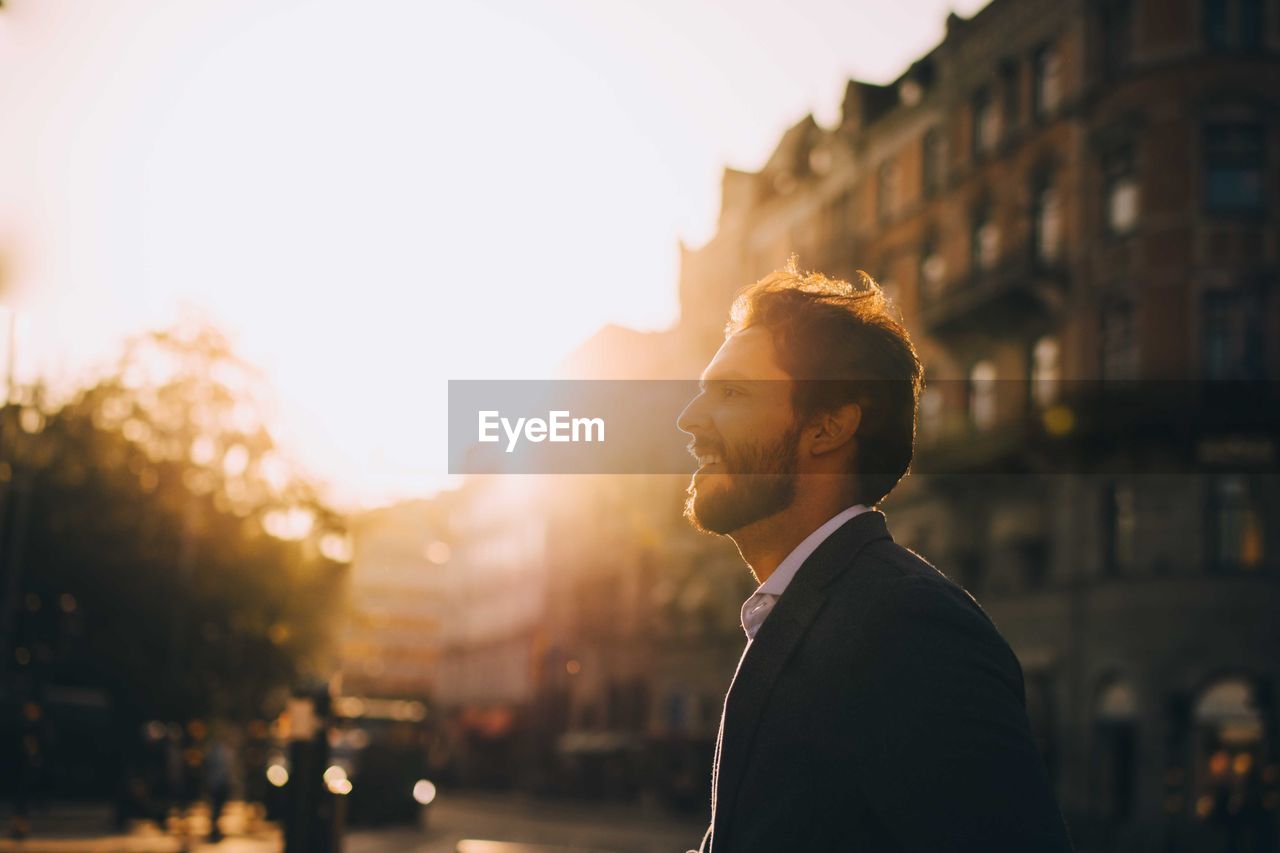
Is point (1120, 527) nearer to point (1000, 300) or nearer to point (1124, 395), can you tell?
point (1124, 395)

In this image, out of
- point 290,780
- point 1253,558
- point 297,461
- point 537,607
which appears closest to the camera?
point 290,780

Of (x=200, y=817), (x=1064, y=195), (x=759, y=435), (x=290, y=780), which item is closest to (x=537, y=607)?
(x=200, y=817)

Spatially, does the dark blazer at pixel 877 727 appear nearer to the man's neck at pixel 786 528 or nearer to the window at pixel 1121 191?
the man's neck at pixel 786 528

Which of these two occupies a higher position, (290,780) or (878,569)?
(878,569)

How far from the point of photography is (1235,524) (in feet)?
102

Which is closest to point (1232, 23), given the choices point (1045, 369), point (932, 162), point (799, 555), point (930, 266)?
point (1045, 369)

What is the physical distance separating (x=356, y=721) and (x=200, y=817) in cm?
664

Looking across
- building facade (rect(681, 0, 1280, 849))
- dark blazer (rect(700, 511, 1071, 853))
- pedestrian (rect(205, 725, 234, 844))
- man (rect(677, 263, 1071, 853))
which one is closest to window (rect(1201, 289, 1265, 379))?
building facade (rect(681, 0, 1280, 849))

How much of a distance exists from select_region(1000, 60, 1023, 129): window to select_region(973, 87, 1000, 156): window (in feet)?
1.39

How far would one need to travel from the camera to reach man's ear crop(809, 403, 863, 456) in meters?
2.72

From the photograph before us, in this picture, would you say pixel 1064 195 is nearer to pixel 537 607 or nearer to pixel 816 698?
pixel 816 698

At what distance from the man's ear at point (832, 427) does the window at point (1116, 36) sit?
32.8 metres

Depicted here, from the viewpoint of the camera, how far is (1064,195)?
35250 mm

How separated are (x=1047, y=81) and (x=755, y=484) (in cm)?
3576
